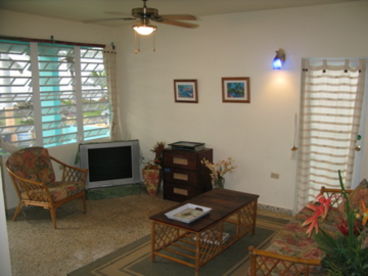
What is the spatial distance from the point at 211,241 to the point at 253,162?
1.63 metres

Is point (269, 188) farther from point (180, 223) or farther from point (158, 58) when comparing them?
point (158, 58)

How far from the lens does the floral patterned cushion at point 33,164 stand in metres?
4.48

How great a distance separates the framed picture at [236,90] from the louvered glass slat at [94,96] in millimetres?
2069

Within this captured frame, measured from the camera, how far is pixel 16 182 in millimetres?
4414

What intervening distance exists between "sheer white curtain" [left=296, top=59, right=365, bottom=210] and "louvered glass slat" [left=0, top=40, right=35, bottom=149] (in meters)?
3.57

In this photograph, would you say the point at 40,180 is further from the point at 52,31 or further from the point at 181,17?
the point at 181,17

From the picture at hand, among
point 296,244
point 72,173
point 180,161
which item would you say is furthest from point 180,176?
point 296,244

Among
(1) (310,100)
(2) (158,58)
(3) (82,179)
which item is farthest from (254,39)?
(3) (82,179)

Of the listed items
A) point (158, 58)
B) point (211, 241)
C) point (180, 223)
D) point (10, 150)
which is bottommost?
point (211, 241)

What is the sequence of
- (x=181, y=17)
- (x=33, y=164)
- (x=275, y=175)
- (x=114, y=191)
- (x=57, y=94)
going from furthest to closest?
(x=114, y=191) < (x=57, y=94) < (x=275, y=175) < (x=33, y=164) < (x=181, y=17)

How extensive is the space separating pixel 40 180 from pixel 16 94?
116 cm

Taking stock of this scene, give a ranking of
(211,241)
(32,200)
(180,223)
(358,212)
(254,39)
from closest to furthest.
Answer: (358,212)
(180,223)
(211,241)
(32,200)
(254,39)

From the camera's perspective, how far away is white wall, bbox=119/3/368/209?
4211 mm

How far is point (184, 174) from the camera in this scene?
5.03 meters
